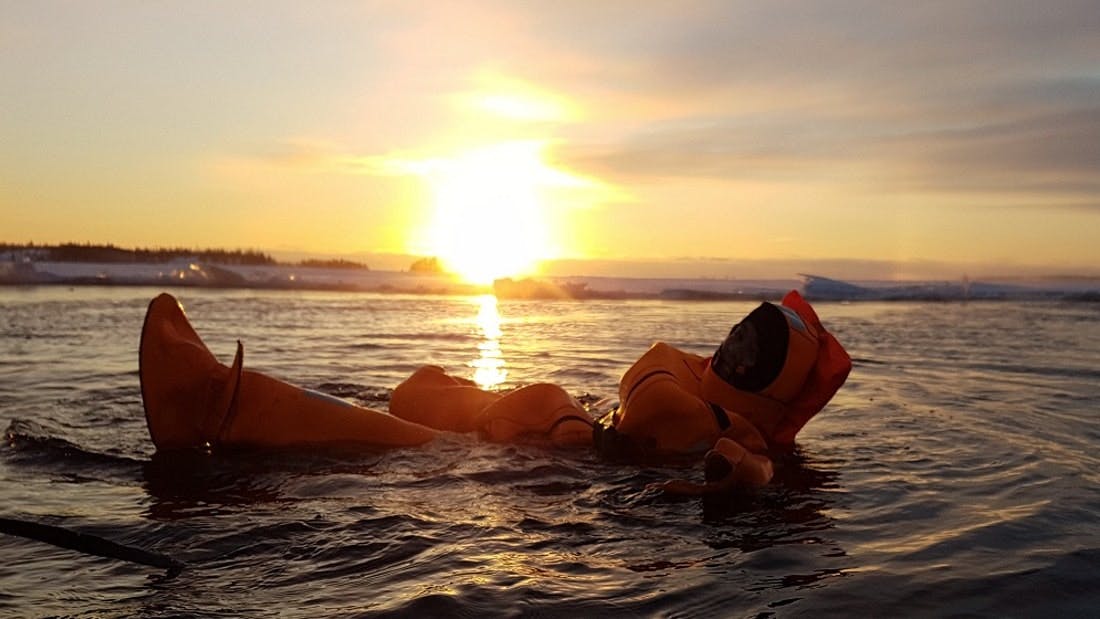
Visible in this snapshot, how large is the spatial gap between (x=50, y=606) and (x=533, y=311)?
17591mm

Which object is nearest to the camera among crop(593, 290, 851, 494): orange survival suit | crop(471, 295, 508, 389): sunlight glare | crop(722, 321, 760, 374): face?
crop(593, 290, 851, 494): orange survival suit

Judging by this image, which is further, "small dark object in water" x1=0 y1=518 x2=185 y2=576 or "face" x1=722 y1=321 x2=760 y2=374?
"face" x1=722 y1=321 x2=760 y2=374

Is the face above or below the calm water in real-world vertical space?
above

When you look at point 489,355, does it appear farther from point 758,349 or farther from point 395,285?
point 395,285

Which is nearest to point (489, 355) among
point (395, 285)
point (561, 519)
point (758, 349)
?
point (758, 349)

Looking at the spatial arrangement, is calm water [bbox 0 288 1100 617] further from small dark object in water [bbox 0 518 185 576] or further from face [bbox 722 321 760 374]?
face [bbox 722 321 760 374]

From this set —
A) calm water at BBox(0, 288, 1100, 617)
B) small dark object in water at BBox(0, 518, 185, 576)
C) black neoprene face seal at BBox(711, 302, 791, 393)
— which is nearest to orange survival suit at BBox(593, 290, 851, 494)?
black neoprene face seal at BBox(711, 302, 791, 393)

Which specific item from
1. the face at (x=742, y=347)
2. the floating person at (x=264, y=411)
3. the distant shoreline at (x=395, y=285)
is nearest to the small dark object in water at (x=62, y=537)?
the floating person at (x=264, y=411)

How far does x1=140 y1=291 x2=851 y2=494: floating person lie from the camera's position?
5.25 metres

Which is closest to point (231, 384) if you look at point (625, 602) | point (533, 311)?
point (625, 602)

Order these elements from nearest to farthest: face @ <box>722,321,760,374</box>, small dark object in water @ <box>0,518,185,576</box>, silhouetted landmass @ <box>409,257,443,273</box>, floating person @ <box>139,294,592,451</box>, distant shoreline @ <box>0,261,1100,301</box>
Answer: small dark object in water @ <box>0,518,185,576</box> → floating person @ <box>139,294,592,451</box> → face @ <box>722,321,760,374</box> → distant shoreline @ <box>0,261,1100,301</box> → silhouetted landmass @ <box>409,257,443,273</box>

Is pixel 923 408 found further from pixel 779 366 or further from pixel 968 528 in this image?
pixel 968 528

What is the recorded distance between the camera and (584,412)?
19.2ft

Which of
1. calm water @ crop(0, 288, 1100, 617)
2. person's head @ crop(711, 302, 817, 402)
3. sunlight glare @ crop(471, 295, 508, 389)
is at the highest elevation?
person's head @ crop(711, 302, 817, 402)
